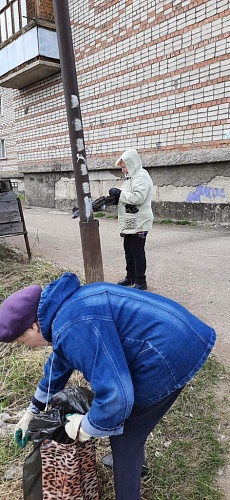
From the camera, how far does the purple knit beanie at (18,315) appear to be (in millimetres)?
1312

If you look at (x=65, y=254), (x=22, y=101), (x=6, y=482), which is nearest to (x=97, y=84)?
(x=22, y=101)

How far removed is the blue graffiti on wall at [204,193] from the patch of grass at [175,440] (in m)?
5.26

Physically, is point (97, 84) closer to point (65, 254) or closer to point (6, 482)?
point (65, 254)

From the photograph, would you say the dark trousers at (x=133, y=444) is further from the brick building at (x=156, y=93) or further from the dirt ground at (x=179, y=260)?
the brick building at (x=156, y=93)

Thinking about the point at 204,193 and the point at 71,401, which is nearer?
the point at 71,401

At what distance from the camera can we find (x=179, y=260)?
5.33 meters

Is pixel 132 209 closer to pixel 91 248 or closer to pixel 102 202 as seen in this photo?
pixel 102 202

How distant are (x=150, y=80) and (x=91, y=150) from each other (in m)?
2.68

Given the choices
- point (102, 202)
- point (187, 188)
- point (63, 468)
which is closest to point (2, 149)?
point (187, 188)

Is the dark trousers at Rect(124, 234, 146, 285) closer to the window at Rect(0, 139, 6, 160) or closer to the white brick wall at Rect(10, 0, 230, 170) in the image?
the white brick wall at Rect(10, 0, 230, 170)

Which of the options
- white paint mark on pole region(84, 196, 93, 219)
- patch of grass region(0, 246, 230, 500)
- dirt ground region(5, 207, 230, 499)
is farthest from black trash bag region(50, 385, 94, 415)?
white paint mark on pole region(84, 196, 93, 219)

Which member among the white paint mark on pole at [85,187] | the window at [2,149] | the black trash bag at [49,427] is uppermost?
the window at [2,149]

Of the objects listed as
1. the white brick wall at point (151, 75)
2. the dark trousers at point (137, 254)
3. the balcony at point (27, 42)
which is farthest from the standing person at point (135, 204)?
the balcony at point (27, 42)

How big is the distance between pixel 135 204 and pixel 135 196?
83 mm
